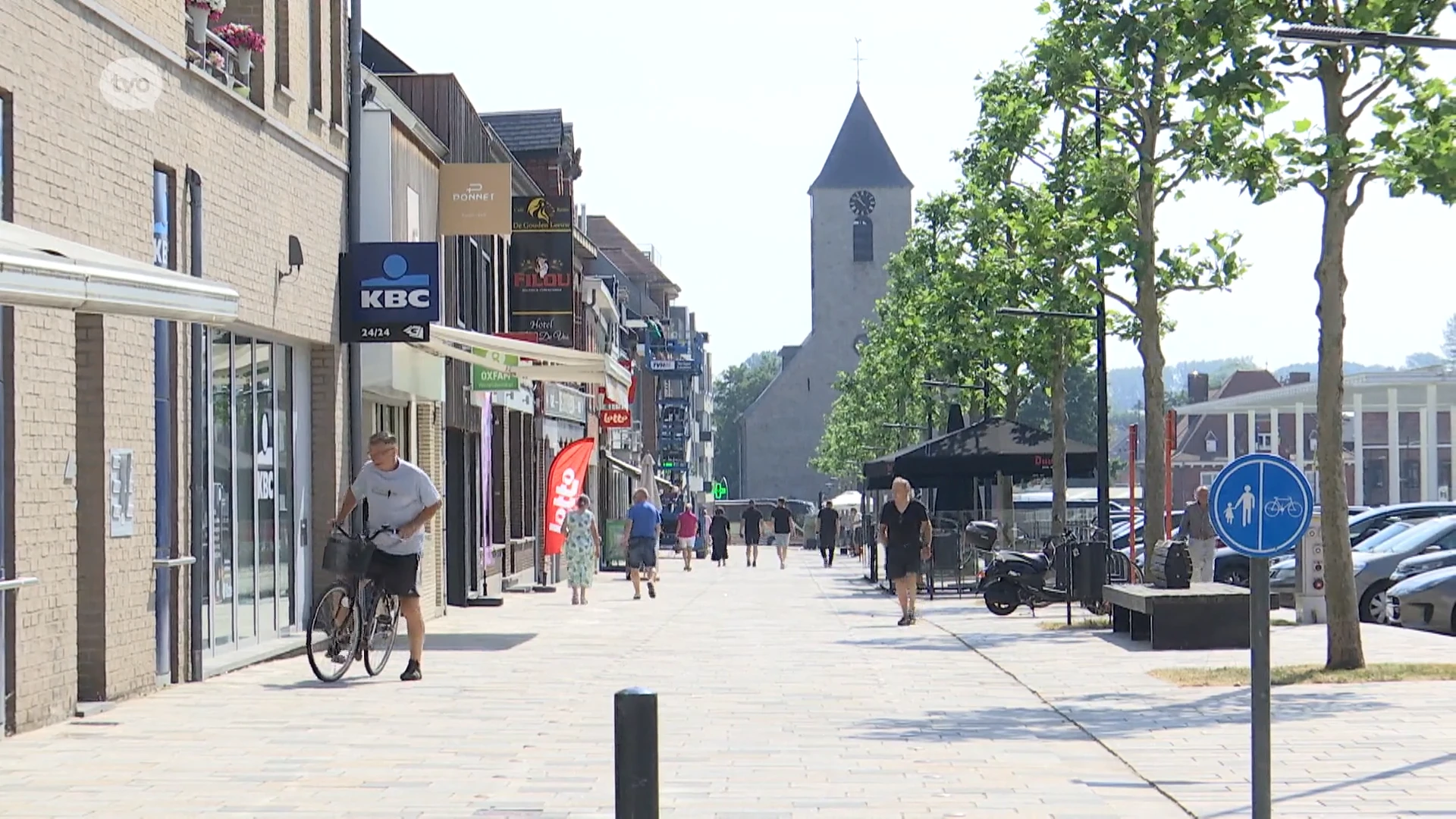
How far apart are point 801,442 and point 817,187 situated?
18.6 meters

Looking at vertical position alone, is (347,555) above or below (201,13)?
below

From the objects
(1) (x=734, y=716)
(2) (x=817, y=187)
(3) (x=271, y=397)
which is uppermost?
(2) (x=817, y=187)

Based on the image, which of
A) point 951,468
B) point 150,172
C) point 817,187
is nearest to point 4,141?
point 150,172

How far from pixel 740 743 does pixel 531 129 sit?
37.6m

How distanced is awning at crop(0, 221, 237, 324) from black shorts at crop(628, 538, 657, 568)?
76.6 feet

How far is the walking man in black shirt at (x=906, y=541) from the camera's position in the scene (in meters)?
23.9

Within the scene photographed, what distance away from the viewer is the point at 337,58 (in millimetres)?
21047

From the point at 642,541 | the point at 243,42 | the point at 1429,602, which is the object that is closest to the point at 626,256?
the point at 642,541

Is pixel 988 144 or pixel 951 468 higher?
pixel 988 144

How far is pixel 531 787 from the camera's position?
965 centimetres

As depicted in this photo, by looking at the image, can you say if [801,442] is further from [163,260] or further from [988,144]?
[163,260]

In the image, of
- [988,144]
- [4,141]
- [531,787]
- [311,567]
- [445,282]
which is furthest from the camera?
[988,144]

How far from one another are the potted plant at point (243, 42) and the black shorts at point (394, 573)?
13.9 feet

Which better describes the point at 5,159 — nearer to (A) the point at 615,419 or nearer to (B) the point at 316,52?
(B) the point at 316,52
